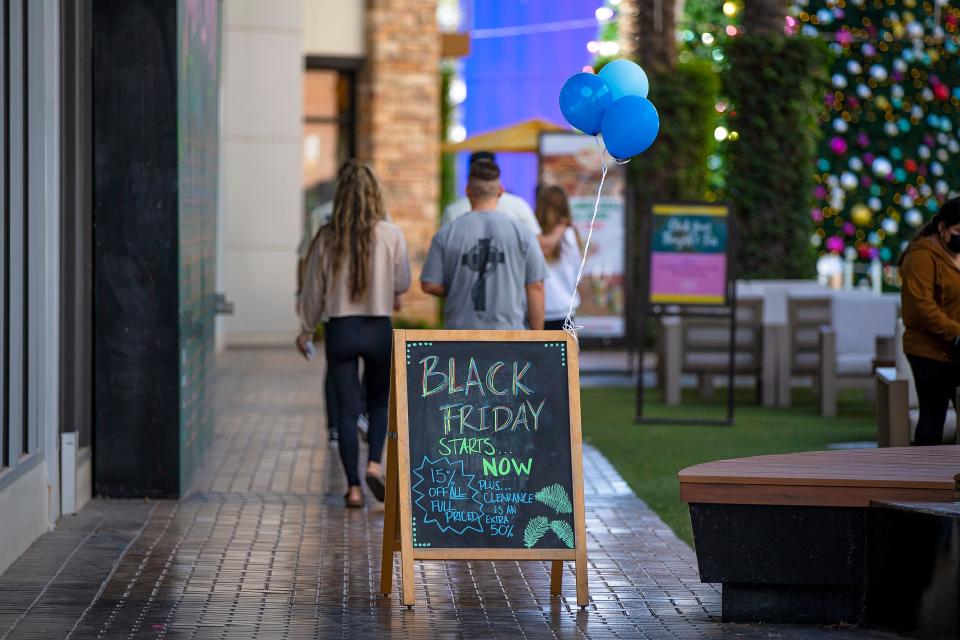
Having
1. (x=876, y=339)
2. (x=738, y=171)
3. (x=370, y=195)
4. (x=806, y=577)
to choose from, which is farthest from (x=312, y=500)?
(x=738, y=171)

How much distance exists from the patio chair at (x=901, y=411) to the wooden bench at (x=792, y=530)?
11.4 feet

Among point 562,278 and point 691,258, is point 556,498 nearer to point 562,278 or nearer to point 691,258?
point 562,278

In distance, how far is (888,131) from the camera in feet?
84.8

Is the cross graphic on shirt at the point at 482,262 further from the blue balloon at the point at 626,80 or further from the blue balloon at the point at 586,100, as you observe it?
the blue balloon at the point at 626,80

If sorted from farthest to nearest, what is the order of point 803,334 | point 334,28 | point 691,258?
point 334,28 < point 803,334 < point 691,258

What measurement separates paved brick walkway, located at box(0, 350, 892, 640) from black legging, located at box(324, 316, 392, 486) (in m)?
0.42

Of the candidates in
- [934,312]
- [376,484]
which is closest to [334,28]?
[376,484]

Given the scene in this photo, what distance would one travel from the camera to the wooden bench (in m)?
5.97

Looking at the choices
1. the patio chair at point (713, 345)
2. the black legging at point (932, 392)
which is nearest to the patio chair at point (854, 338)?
the patio chair at point (713, 345)

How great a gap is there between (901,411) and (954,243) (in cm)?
129

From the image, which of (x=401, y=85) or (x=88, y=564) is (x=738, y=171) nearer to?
(x=401, y=85)

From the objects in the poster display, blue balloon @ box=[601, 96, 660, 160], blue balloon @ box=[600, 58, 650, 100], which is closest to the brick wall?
the poster display

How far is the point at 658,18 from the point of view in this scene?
69.3 ft

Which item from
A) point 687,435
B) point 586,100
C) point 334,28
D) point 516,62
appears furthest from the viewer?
point 516,62
